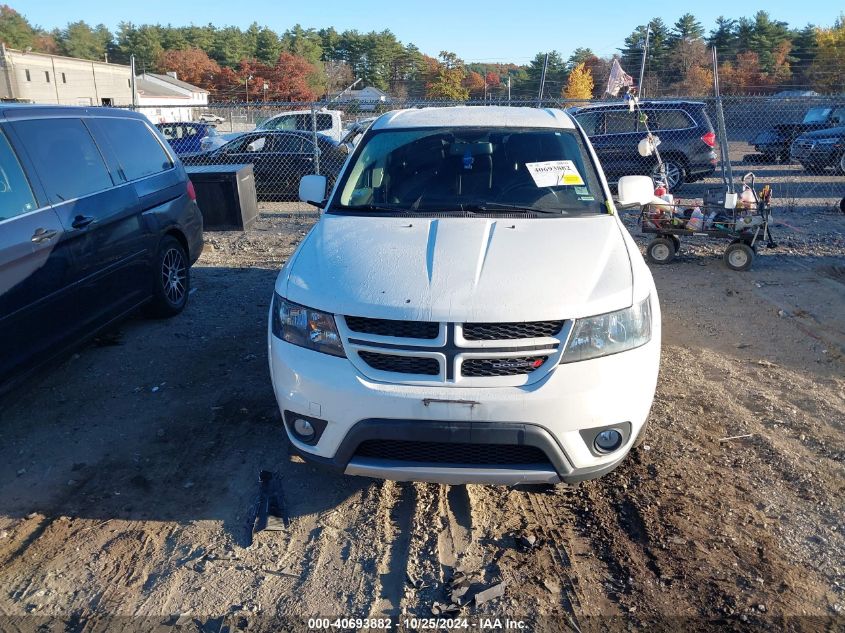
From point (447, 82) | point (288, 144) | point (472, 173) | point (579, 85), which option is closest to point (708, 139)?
point (288, 144)

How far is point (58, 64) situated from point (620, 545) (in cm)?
6427

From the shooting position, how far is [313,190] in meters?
4.76

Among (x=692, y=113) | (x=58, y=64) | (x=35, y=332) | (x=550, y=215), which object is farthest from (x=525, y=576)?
(x=58, y=64)

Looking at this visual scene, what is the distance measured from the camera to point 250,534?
3191 millimetres

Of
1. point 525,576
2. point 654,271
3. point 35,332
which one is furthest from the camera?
point 654,271

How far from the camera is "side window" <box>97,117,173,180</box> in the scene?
554cm

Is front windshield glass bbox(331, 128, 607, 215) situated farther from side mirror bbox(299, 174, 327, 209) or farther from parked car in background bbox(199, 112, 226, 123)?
parked car in background bbox(199, 112, 226, 123)

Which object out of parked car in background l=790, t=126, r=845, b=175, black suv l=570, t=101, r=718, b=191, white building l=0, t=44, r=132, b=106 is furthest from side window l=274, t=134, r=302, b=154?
white building l=0, t=44, r=132, b=106

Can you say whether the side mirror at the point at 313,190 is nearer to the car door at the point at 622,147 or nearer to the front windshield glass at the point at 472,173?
the front windshield glass at the point at 472,173

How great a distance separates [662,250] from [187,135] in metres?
15.1

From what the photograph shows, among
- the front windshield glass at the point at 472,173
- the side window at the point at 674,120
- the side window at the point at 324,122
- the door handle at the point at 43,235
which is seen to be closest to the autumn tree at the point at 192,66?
the side window at the point at 324,122

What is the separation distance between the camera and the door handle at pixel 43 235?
4164mm

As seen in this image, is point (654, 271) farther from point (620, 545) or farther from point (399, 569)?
point (399, 569)

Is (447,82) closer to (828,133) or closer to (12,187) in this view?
(828,133)
